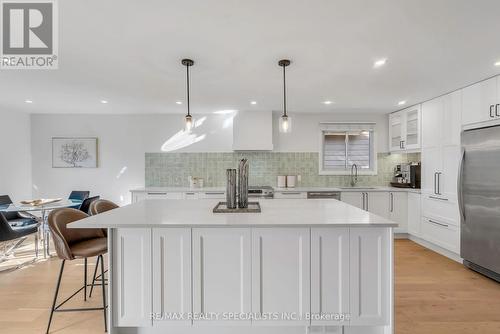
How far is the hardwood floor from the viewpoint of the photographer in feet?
6.70

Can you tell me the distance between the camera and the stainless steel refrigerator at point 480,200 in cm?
272

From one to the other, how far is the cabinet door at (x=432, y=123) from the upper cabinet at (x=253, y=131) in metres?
2.46

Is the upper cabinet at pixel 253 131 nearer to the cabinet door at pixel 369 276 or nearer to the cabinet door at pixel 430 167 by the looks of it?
the cabinet door at pixel 430 167

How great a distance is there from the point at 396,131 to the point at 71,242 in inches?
204

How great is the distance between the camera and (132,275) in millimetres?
1812

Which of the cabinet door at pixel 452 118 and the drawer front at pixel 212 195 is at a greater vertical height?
the cabinet door at pixel 452 118

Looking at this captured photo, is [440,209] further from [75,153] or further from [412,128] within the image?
[75,153]

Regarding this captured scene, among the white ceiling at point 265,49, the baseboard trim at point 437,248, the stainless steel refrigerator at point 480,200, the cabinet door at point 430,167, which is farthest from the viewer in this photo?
the cabinet door at point 430,167

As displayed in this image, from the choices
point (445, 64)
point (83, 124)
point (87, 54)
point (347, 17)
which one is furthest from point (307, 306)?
point (83, 124)

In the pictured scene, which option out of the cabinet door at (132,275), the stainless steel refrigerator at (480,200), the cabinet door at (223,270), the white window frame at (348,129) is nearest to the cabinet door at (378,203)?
the white window frame at (348,129)

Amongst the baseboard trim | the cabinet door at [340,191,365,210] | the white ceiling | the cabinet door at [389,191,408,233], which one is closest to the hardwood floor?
the baseboard trim

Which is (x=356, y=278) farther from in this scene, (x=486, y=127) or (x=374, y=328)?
(x=486, y=127)

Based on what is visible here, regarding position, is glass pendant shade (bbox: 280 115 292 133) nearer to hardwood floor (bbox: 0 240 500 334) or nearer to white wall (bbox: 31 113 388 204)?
hardwood floor (bbox: 0 240 500 334)

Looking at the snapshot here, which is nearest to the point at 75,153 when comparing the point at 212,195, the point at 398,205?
the point at 212,195
